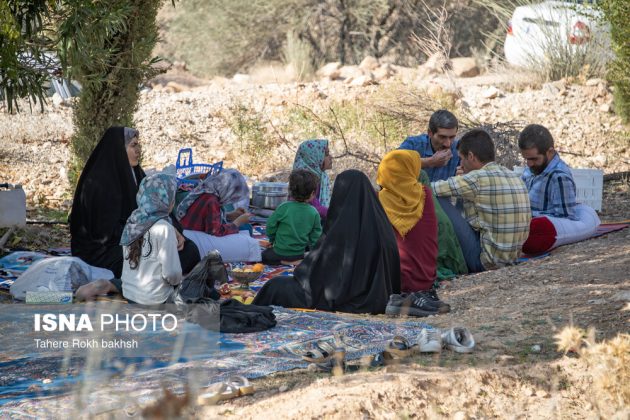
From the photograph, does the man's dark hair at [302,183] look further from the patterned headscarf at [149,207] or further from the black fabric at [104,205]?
the patterned headscarf at [149,207]

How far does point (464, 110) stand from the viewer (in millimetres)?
11805

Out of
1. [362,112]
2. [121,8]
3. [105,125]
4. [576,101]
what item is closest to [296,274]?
[121,8]

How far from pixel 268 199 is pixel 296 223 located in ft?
6.38

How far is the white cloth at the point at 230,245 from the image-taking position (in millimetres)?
6559

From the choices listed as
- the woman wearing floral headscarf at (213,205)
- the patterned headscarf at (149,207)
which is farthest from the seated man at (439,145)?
the patterned headscarf at (149,207)

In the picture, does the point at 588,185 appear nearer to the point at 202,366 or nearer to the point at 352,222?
the point at 352,222

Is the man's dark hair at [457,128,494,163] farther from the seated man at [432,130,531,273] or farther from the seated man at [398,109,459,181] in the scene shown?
the seated man at [398,109,459,181]

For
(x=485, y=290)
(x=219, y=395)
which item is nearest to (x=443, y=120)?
(x=485, y=290)

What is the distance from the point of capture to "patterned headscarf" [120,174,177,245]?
202 inches

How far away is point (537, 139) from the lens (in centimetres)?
673

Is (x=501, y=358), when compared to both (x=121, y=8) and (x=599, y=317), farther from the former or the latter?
(x=121, y=8)

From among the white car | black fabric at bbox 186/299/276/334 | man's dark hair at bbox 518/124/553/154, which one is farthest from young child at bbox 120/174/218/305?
the white car

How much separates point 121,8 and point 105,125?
1.92 metres

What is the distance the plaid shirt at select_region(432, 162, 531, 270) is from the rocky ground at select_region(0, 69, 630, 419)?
10.1 inches
